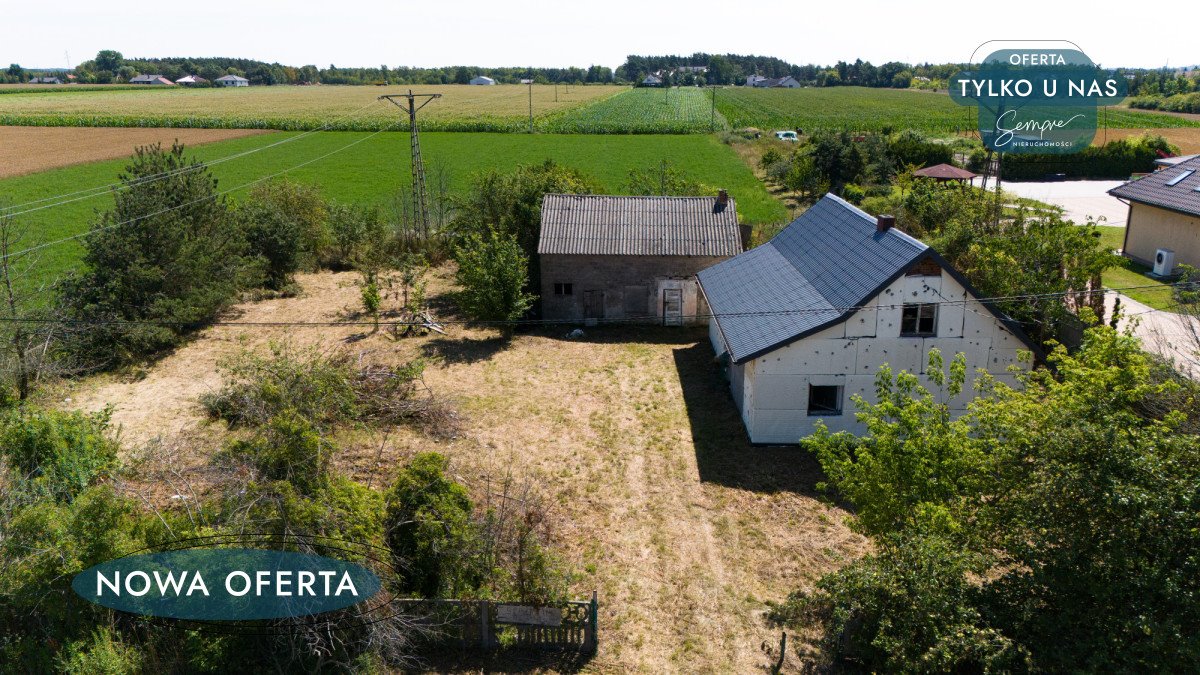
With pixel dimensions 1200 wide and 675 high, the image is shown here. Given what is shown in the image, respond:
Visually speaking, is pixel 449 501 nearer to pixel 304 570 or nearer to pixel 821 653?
pixel 304 570

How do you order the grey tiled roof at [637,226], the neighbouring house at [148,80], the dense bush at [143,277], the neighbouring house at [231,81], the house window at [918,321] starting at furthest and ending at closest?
1. the neighbouring house at [231,81]
2. the neighbouring house at [148,80]
3. the grey tiled roof at [637,226]
4. the dense bush at [143,277]
5. the house window at [918,321]

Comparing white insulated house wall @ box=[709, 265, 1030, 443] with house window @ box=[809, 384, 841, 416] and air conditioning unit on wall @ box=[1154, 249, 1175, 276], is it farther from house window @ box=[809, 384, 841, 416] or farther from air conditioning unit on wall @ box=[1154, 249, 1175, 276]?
air conditioning unit on wall @ box=[1154, 249, 1175, 276]

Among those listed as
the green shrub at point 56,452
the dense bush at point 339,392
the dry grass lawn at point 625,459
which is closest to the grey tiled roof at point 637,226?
the dry grass lawn at point 625,459

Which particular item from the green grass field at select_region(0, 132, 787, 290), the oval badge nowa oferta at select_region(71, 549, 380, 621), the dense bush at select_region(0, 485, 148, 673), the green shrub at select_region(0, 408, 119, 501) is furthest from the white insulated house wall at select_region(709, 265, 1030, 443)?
the green grass field at select_region(0, 132, 787, 290)

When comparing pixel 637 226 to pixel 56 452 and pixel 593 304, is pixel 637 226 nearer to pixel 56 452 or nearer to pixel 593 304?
pixel 593 304

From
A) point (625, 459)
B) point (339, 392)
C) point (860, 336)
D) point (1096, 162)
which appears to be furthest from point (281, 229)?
point (1096, 162)

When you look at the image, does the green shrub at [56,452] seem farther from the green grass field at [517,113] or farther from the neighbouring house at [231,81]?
the neighbouring house at [231,81]

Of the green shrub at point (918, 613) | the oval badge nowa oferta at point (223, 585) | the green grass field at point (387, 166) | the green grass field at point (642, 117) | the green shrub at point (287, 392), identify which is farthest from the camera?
the green grass field at point (642, 117)
